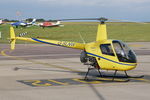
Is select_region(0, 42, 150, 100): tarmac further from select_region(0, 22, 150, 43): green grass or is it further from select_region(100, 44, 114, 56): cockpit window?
select_region(0, 22, 150, 43): green grass

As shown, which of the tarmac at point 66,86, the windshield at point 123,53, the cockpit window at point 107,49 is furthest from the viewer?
the cockpit window at point 107,49

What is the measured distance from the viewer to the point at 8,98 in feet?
42.1

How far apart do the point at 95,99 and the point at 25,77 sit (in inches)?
259

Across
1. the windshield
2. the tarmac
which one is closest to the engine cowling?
the tarmac

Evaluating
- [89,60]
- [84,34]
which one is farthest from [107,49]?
[84,34]

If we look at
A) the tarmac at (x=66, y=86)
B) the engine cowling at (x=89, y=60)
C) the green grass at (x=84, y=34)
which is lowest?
the tarmac at (x=66, y=86)

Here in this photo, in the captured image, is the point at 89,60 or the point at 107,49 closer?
the point at 107,49

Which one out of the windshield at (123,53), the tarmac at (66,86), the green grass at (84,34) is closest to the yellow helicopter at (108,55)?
the windshield at (123,53)

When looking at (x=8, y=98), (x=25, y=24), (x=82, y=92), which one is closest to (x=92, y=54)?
(x=82, y=92)

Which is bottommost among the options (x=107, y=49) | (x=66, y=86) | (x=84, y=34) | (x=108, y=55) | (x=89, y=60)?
(x=66, y=86)

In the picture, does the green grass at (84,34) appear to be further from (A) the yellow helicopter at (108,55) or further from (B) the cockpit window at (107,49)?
(B) the cockpit window at (107,49)

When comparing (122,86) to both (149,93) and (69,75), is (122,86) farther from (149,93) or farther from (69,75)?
(69,75)

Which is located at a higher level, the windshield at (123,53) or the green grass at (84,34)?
the windshield at (123,53)

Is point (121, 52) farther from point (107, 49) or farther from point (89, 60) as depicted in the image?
point (89, 60)
